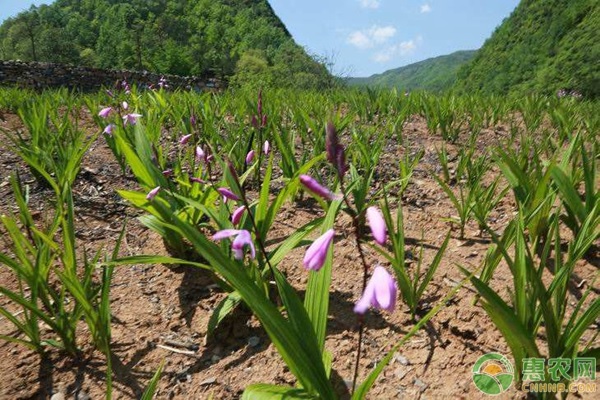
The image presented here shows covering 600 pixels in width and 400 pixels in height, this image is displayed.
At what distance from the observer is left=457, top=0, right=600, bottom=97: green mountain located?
77.9 feet

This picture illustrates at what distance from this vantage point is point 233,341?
149 centimetres

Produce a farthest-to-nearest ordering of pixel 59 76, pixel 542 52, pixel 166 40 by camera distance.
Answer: pixel 166 40 → pixel 542 52 → pixel 59 76

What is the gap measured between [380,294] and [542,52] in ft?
128

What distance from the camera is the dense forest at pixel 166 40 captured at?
3170 centimetres

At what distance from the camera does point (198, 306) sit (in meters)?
1.66

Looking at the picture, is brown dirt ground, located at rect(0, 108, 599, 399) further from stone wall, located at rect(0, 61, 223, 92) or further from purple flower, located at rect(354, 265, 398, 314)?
stone wall, located at rect(0, 61, 223, 92)

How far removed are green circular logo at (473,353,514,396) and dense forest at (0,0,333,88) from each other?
1893 centimetres

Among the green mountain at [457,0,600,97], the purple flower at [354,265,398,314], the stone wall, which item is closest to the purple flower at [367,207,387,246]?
the purple flower at [354,265,398,314]

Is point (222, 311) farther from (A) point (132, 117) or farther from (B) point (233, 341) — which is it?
(A) point (132, 117)

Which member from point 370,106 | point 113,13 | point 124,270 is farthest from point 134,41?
point 124,270

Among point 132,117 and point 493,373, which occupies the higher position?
point 132,117

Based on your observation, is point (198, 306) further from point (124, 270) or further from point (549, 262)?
point (549, 262)

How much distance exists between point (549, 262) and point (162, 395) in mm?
1718

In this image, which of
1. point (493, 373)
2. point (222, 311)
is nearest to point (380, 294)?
point (493, 373)
